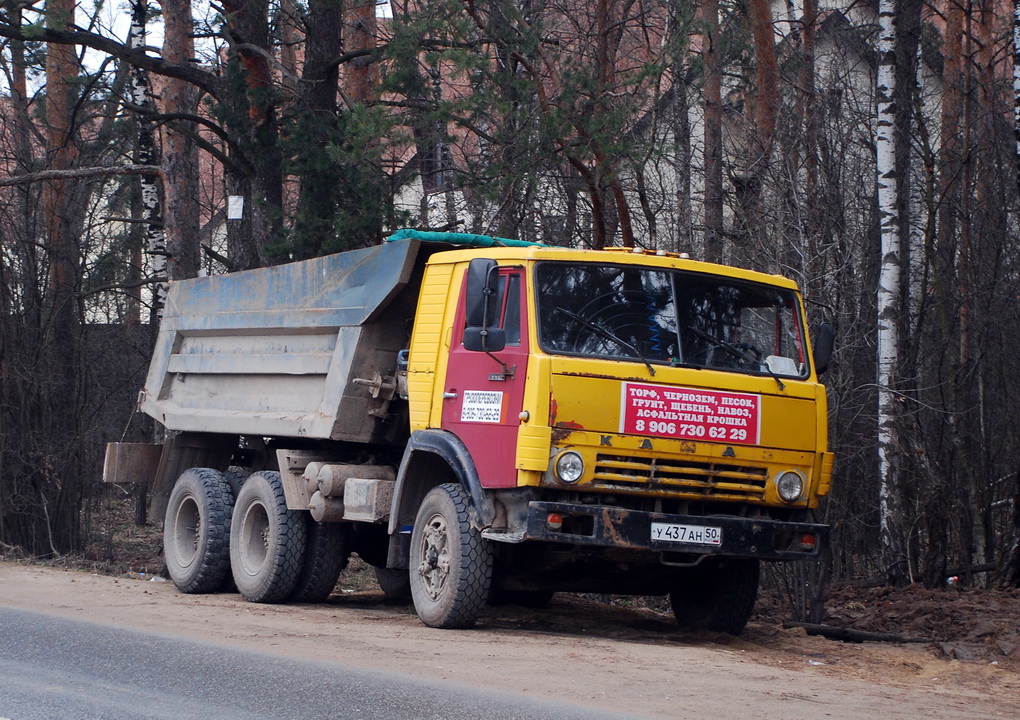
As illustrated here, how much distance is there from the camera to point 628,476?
797 centimetres

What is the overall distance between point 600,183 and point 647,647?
6402 mm

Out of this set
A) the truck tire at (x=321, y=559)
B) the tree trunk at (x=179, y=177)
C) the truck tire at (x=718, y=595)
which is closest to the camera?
the truck tire at (x=718, y=595)

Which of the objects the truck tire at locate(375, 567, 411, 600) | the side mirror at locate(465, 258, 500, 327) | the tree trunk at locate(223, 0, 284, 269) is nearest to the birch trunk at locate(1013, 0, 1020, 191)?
the side mirror at locate(465, 258, 500, 327)

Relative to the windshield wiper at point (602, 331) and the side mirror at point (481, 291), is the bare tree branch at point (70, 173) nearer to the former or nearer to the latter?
the side mirror at point (481, 291)

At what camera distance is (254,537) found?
1114 centimetres

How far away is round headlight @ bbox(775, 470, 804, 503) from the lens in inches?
328

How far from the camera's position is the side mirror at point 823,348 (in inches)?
345

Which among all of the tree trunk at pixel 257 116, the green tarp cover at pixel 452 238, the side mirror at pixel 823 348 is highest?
the tree trunk at pixel 257 116

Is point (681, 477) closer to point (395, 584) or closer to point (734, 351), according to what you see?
point (734, 351)

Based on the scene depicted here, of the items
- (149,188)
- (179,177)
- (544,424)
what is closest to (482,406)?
(544,424)

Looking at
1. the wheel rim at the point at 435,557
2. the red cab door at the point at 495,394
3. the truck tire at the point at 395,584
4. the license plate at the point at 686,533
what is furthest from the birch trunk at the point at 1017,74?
the truck tire at the point at 395,584

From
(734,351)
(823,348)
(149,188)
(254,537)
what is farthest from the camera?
(149,188)

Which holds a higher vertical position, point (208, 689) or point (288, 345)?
point (288, 345)

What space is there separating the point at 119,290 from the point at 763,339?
14.1m
